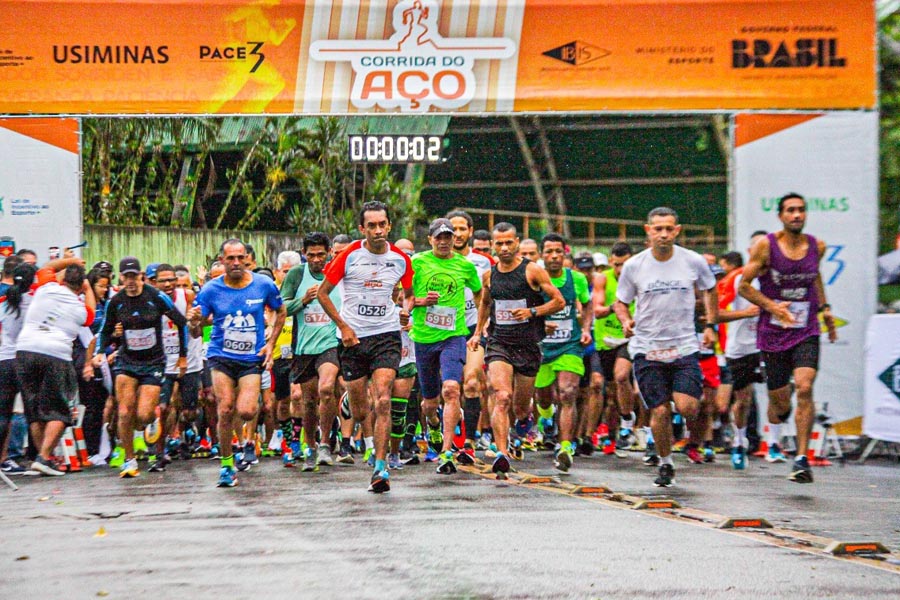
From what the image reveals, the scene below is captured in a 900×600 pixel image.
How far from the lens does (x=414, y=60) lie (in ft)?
49.9

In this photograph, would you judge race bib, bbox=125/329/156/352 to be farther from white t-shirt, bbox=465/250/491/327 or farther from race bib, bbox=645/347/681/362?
race bib, bbox=645/347/681/362

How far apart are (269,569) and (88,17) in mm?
10371

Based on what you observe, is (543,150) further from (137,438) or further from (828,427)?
(137,438)

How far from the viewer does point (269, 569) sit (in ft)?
21.4

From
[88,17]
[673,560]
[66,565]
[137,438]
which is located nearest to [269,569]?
[66,565]

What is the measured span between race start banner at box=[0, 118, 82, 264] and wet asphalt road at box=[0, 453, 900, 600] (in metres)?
4.47

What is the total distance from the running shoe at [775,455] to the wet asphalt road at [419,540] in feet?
6.37

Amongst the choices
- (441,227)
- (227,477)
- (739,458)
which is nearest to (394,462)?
(227,477)

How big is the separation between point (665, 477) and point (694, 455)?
2.60 metres

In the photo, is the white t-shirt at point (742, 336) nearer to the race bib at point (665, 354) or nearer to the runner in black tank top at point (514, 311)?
the runner in black tank top at point (514, 311)

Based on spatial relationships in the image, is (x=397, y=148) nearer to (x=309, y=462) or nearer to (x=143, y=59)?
(x=143, y=59)

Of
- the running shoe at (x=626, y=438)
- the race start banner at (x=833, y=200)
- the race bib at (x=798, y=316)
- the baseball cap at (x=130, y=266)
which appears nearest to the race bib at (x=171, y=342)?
the baseball cap at (x=130, y=266)

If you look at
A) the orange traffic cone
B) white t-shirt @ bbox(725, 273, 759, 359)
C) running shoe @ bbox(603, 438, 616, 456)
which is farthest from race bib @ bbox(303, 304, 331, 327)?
the orange traffic cone

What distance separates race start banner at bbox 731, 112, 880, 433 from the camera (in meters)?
14.9
